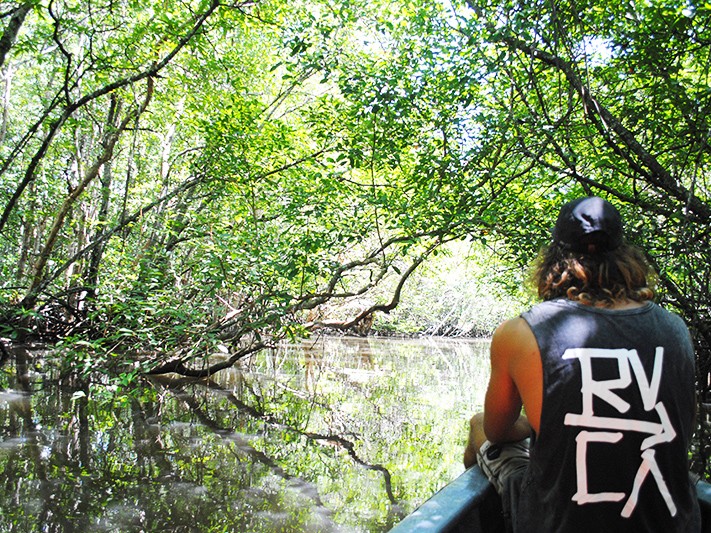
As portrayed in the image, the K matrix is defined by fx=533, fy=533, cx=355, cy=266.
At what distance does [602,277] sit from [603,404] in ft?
1.17

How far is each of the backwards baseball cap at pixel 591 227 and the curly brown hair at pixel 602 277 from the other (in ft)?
0.07

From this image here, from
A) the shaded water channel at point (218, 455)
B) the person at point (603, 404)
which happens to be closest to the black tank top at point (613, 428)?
the person at point (603, 404)

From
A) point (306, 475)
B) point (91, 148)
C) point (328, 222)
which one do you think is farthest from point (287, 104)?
point (306, 475)

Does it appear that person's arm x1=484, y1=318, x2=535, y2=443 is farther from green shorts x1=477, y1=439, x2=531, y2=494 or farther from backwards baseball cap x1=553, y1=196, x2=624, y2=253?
backwards baseball cap x1=553, y1=196, x2=624, y2=253

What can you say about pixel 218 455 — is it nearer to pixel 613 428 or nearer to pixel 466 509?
pixel 466 509

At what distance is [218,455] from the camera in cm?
481

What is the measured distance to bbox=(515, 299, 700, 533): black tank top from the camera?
115cm

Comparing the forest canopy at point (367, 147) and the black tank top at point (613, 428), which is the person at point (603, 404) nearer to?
the black tank top at point (613, 428)

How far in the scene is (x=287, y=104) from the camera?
1216cm

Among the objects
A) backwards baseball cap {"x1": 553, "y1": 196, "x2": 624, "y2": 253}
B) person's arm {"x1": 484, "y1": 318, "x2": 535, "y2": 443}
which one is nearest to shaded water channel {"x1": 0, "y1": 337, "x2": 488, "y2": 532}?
person's arm {"x1": 484, "y1": 318, "x2": 535, "y2": 443}

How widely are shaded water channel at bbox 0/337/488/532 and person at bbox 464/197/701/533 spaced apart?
270cm

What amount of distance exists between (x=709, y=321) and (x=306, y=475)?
4.11 meters

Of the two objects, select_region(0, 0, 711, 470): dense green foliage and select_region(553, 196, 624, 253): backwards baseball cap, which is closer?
select_region(553, 196, 624, 253): backwards baseball cap

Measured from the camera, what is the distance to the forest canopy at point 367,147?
3789 millimetres
